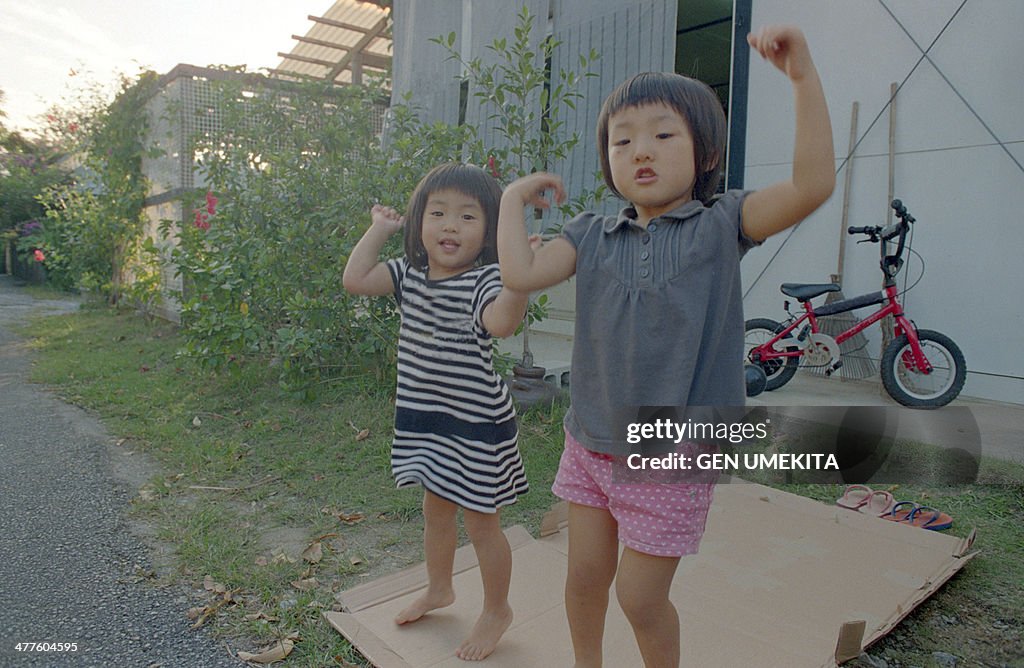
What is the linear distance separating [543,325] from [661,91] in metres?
4.93

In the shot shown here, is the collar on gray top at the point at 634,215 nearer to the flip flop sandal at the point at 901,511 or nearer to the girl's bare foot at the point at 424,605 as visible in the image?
the girl's bare foot at the point at 424,605

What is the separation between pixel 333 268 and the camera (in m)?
3.81

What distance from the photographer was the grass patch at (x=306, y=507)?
1924 millimetres

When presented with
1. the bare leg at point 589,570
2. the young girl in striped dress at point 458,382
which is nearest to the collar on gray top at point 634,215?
the young girl in striped dress at point 458,382

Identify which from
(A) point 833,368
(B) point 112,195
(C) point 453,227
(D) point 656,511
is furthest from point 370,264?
(B) point 112,195

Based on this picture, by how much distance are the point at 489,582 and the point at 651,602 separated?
57cm

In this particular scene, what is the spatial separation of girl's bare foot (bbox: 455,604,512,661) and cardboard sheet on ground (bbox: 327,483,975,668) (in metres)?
0.02

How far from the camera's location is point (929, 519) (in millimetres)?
2529

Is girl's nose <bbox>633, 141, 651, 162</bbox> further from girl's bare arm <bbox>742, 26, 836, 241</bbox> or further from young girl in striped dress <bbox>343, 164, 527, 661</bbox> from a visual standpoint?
young girl in striped dress <bbox>343, 164, 527, 661</bbox>

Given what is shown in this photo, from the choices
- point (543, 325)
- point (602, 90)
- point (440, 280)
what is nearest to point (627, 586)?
point (440, 280)

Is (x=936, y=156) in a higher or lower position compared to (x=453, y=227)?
higher

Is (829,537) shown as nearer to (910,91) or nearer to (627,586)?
(627,586)

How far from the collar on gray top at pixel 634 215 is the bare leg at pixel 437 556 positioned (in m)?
0.82

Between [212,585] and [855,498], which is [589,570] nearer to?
[212,585]
